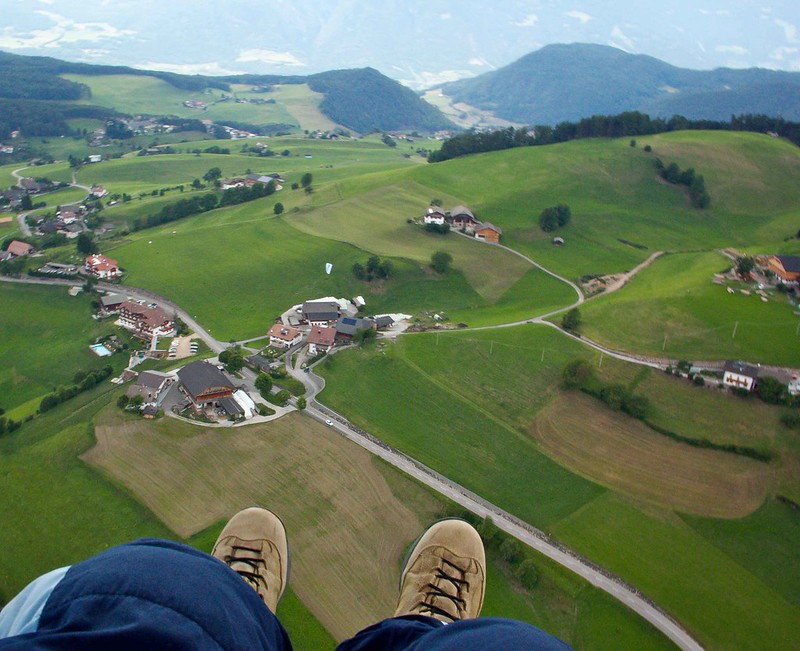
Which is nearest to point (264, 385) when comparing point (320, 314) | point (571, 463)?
point (320, 314)

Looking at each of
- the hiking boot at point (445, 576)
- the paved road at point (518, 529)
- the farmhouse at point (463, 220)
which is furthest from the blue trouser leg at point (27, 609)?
the farmhouse at point (463, 220)

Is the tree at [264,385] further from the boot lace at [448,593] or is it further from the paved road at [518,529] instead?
the boot lace at [448,593]

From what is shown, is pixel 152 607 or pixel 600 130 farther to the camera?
pixel 600 130

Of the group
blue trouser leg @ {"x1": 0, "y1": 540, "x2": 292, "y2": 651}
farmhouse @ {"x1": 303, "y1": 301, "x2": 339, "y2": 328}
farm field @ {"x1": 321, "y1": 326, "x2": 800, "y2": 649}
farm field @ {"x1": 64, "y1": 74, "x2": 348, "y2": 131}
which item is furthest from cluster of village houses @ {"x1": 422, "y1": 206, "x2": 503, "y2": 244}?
farm field @ {"x1": 64, "y1": 74, "x2": 348, "y2": 131}

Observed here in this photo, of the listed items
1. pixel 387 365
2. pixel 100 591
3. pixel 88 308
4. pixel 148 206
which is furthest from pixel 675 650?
pixel 148 206

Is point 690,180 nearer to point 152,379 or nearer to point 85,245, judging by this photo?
point 152,379

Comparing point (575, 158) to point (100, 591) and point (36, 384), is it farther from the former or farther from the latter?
point (100, 591)

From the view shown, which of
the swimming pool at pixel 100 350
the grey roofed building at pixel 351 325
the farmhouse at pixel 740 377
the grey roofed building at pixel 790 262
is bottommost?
the swimming pool at pixel 100 350
